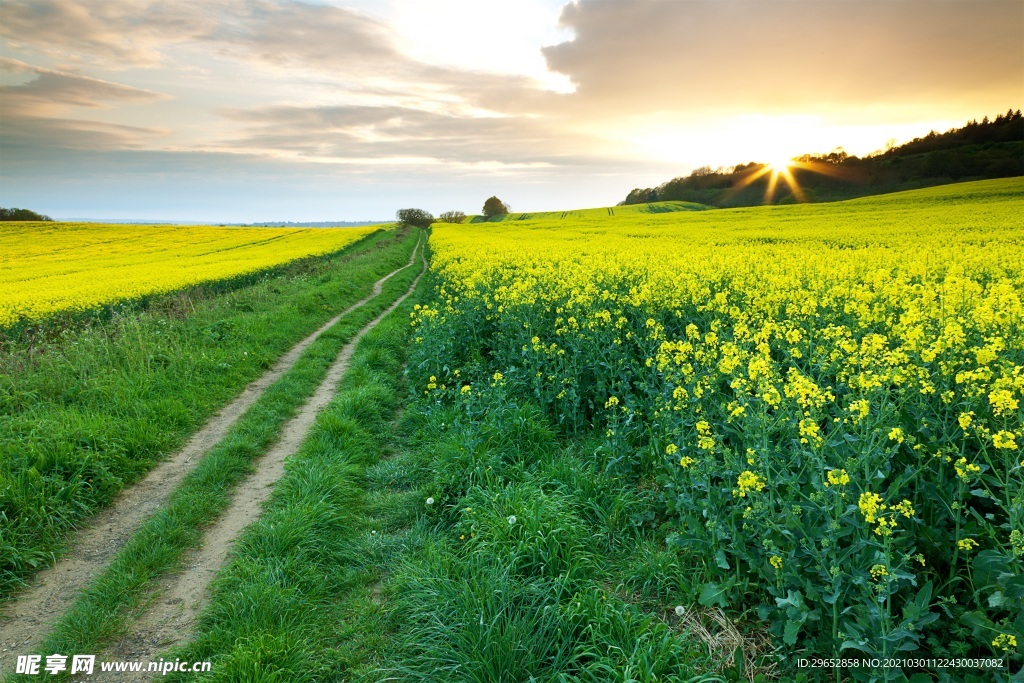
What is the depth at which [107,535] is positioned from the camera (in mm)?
5266

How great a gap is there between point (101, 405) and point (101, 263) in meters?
31.9

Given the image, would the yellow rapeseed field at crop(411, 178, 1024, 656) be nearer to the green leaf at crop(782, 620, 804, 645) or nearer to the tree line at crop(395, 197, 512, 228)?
the green leaf at crop(782, 620, 804, 645)

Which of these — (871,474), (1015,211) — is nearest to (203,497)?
(871,474)

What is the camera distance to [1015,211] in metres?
24.0

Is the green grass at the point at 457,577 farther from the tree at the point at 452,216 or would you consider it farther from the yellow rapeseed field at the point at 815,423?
the tree at the point at 452,216

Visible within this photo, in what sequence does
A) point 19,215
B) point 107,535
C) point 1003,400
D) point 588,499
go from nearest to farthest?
point 1003,400, point 588,499, point 107,535, point 19,215

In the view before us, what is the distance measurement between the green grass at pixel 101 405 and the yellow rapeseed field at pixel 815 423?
3.95 metres

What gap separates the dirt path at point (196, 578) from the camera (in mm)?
3834

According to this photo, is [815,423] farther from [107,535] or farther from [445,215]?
[445,215]

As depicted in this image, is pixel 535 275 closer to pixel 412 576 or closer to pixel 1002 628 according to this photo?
pixel 412 576

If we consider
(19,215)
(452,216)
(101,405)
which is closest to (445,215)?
(452,216)

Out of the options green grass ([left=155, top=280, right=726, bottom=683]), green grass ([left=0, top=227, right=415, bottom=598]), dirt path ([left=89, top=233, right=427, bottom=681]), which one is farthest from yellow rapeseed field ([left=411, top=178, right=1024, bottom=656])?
green grass ([left=0, top=227, right=415, bottom=598])

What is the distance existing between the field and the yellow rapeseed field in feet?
0.11

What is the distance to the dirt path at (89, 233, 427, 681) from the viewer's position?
3.83 m
